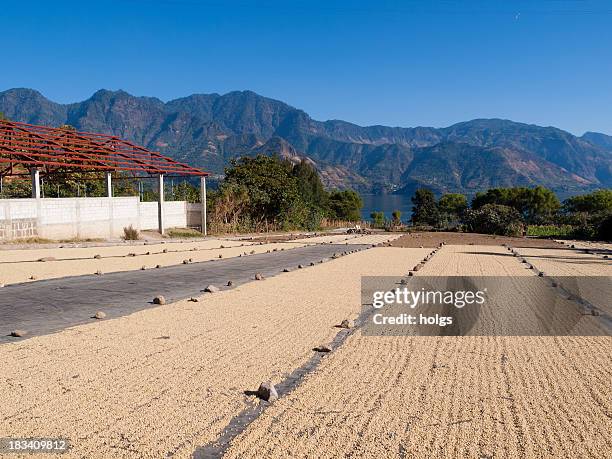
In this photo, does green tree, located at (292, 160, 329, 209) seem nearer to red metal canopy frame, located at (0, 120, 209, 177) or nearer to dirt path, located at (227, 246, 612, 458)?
red metal canopy frame, located at (0, 120, 209, 177)

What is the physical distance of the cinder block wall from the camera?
21.1 metres

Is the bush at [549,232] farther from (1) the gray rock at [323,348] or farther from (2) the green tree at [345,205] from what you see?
(1) the gray rock at [323,348]

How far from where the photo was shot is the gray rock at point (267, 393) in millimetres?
4305

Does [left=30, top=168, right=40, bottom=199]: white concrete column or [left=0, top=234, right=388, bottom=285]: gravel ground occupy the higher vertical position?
[left=30, top=168, right=40, bottom=199]: white concrete column

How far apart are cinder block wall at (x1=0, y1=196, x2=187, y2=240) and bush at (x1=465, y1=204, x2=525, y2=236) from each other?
23.7 metres

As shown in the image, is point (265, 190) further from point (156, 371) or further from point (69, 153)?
point (156, 371)

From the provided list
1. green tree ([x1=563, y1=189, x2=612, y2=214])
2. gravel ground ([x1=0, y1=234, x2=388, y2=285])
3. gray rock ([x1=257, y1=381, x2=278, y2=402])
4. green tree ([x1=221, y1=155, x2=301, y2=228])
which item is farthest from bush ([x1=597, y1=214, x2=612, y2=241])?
gray rock ([x1=257, y1=381, x2=278, y2=402])

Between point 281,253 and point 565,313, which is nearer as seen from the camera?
point 565,313

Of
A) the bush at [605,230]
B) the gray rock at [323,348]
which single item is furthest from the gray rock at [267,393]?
the bush at [605,230]

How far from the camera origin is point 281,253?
20266 mm

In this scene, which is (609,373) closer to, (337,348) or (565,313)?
(337,348)

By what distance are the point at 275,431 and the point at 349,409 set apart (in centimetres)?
68

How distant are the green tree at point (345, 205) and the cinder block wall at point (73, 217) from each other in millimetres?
38330

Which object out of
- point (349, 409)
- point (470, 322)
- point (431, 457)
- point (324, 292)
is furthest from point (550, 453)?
point (324, 292)
